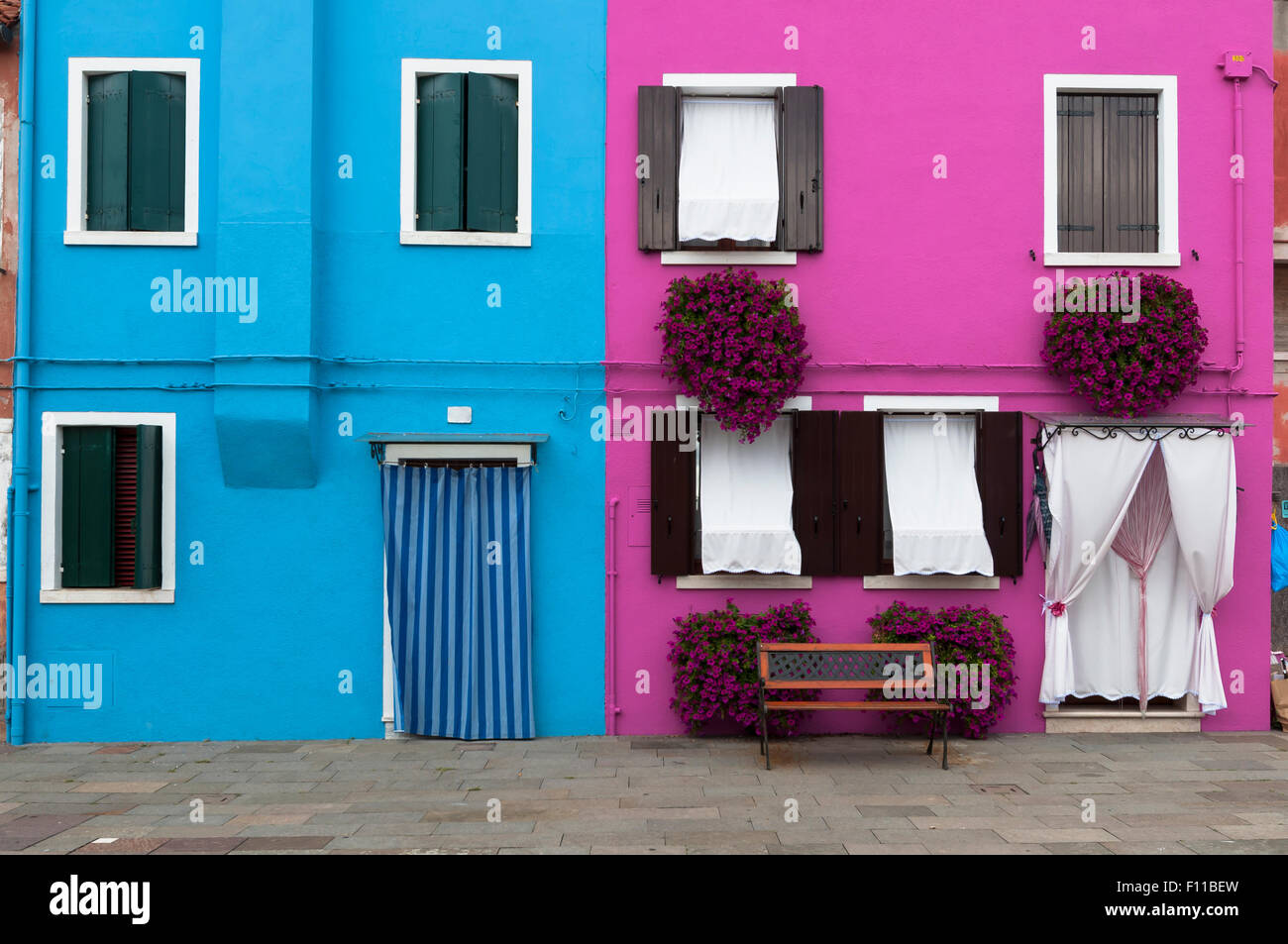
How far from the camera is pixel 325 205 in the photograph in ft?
32.3

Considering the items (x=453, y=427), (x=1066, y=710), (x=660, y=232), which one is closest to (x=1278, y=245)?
(x=1066, y=710)

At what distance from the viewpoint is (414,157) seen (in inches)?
391

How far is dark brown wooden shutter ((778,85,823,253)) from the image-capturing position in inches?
390

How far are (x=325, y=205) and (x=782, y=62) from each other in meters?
4.51

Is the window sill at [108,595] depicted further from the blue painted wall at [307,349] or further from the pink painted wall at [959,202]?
the pink painted wall at [959,202]

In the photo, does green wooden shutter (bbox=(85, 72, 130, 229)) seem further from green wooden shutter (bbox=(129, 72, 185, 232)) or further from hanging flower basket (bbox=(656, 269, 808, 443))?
hanging flower basket (bbox=(656, 269, 808, 443))

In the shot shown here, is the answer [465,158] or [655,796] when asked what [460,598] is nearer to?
[655,796]

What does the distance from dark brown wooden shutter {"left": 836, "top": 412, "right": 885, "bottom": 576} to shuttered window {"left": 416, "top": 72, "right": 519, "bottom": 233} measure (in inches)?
146

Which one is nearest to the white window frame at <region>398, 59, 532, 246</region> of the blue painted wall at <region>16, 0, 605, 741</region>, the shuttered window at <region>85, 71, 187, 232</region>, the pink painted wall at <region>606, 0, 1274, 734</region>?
the blue painted wall at <region>16, 0, 605, 741</region>

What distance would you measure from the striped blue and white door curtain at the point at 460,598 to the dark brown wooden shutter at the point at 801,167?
137 inches

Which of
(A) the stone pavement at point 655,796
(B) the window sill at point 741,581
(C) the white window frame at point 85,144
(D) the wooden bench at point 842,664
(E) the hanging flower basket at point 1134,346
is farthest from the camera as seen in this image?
(B) the window sill at point 741,581

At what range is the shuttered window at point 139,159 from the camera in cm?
988

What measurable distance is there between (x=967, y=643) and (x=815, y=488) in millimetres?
1925

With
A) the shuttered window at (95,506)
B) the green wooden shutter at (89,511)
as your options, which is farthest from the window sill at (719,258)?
→ the green wooden shutter at (89,511)
